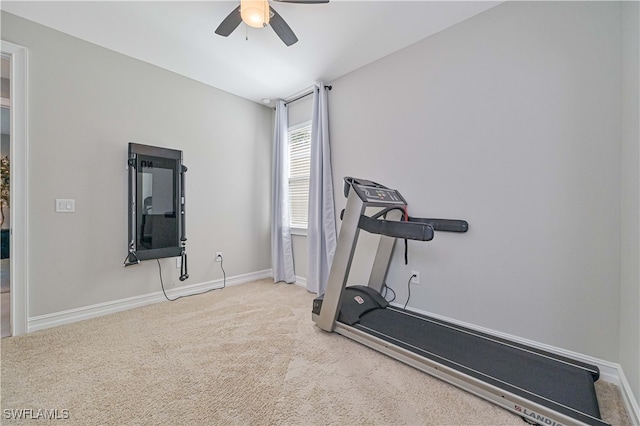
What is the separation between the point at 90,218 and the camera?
261 centimetres

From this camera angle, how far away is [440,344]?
1.86 metres

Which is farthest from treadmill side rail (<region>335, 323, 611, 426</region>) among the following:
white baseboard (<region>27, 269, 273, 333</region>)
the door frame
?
the door frame

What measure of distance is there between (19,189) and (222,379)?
7.76 feet

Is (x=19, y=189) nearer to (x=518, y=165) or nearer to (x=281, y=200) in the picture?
(x=281, y=200)

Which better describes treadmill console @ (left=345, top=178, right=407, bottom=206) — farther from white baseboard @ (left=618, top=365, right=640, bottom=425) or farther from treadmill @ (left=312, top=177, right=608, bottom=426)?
white baseboard @ (left=618, top=365, right=640, bottom=425)

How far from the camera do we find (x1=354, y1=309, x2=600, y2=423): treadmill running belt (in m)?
1.36

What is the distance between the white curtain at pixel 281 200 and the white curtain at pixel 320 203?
1.82 feet

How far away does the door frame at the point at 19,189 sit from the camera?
2.22 meters

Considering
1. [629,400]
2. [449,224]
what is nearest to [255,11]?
[449,224]

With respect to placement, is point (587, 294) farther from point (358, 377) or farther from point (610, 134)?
point (358, 377)

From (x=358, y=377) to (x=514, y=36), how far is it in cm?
276

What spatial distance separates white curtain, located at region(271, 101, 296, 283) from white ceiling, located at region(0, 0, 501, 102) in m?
0.75

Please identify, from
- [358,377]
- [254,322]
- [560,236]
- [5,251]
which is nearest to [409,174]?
[560,236]

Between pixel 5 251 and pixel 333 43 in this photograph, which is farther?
pixel 5 251
